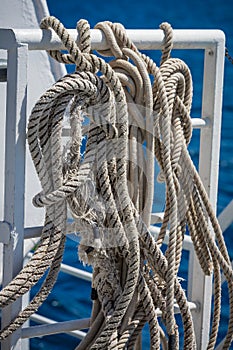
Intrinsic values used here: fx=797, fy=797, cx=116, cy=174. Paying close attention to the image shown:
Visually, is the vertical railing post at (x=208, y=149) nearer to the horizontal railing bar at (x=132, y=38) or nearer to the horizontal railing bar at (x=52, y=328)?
the horizontal railing bar at (x=132, y=38)

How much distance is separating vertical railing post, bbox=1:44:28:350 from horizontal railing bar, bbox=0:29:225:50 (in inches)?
1.0

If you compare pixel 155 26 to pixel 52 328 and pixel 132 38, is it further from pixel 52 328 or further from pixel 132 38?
pixel 52 328

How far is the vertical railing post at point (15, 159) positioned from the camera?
1596 mm

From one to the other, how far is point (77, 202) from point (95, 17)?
1146cm

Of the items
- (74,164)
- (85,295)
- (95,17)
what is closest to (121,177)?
(74,164)

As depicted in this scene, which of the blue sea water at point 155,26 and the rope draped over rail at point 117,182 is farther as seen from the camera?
the blue sea water at point 155,26

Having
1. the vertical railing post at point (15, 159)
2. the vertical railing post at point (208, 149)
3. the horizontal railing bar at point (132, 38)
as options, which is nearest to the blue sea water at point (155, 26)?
the vertical railing post at point (208, 149)

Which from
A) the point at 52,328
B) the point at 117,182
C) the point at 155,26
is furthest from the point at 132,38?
the point at 155,26

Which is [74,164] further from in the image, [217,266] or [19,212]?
[217,266]

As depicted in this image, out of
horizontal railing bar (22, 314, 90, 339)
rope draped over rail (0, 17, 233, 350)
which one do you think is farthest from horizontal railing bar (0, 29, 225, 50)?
horizontal railing bar (22, 314, 90, 339)

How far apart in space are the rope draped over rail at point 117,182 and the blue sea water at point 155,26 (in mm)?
4708

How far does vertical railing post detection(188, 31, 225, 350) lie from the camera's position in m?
2.01

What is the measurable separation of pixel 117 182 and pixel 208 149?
1.39 ft

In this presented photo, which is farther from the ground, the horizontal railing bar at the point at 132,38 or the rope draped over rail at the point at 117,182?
the horizontal railing bar at the point at 132,38
